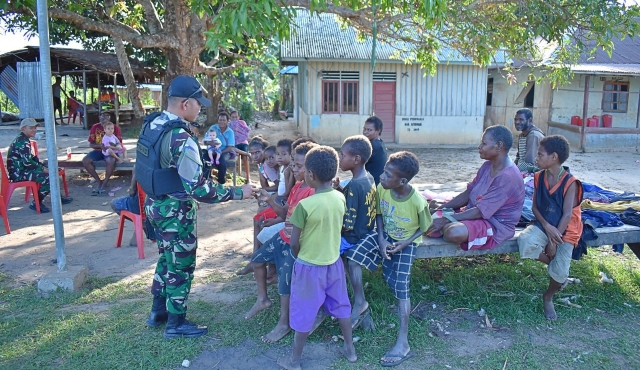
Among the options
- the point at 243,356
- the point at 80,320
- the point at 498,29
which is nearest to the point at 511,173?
the point at 243,356

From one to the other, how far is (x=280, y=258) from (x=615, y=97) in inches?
709

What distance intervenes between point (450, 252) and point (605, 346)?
1229mm

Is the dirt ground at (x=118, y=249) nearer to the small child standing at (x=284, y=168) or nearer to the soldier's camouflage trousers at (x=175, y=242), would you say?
the soldier's camouflage trousers at (x=175, y=242)

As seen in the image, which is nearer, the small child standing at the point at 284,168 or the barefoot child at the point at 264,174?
the small child standing at the point at 284,168

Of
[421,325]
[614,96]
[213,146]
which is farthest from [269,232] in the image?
[614,96]

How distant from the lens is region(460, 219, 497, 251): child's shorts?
3.70 metres

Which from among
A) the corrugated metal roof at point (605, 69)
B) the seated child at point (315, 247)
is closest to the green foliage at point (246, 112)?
the corrugated metal roof at point (605, 69)

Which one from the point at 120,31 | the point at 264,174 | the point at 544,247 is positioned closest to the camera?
the point at 544,247

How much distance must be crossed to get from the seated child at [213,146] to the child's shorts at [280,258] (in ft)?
16.9

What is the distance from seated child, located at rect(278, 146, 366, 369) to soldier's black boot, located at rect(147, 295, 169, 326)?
111cm

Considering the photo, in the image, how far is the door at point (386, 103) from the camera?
15984 mm

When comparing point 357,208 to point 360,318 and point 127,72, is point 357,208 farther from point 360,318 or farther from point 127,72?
point 127,72

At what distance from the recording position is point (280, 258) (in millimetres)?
3510

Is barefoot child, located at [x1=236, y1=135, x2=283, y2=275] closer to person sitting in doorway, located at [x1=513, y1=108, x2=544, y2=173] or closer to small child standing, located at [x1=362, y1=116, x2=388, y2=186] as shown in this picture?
small child standing, located at [x1=362, y1=116, x2=388, y2=186]
